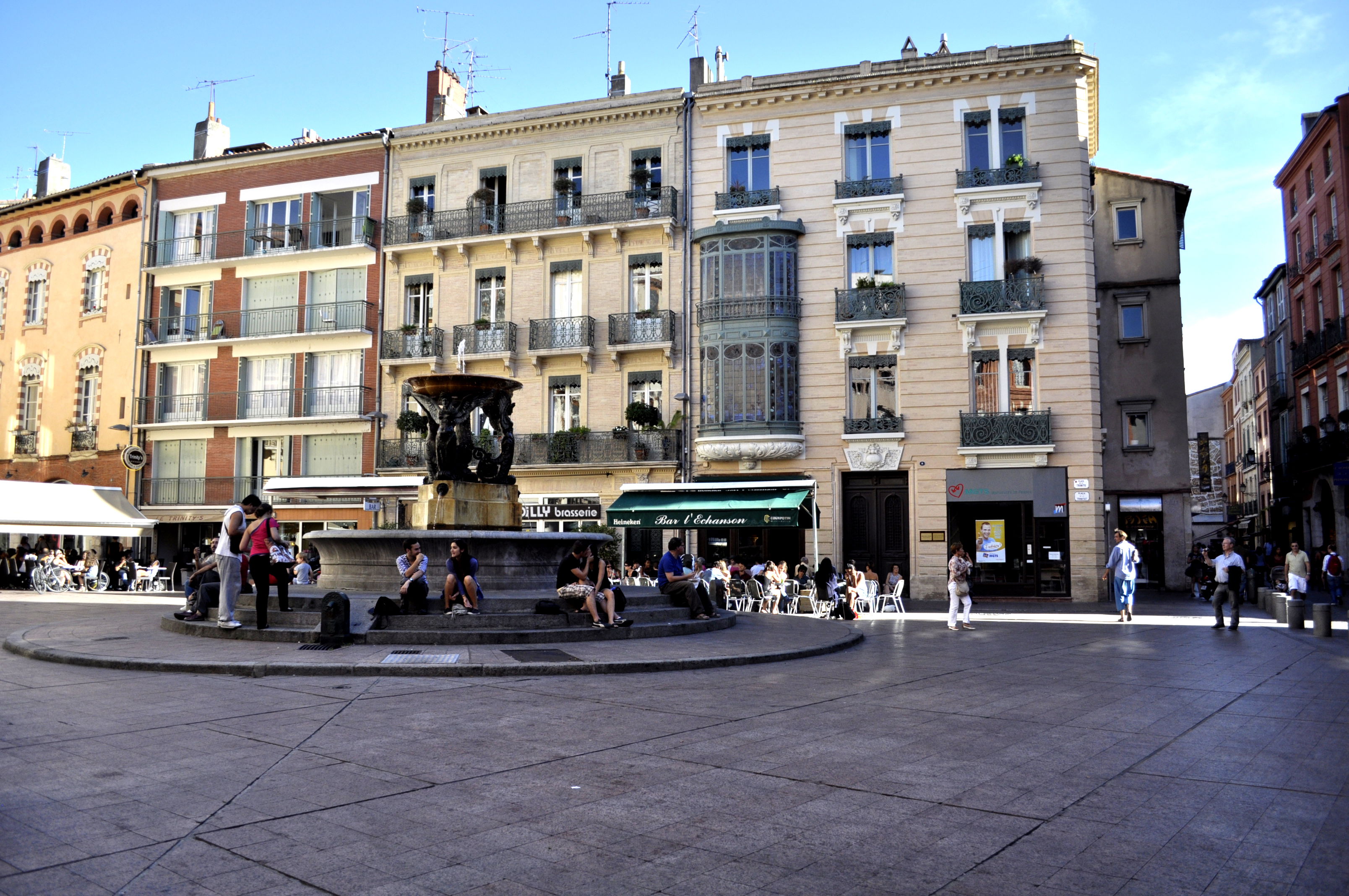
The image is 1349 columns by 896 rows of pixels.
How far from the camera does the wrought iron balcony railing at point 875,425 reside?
27.8 metres

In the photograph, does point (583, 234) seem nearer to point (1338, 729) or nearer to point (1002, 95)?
point (1002, 95)

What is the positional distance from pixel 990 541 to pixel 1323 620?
11886mm

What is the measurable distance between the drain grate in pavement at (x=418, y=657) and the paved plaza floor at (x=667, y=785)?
2.04 feet

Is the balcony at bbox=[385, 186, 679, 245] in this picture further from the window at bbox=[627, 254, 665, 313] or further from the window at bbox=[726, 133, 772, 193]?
the window at bbox=[726, 133, 772, 193]

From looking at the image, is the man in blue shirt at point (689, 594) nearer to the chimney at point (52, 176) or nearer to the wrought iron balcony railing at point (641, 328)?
the wrought iron balcony railing at point (641, 328)

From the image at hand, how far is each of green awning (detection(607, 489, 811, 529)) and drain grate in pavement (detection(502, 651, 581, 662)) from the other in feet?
46.5

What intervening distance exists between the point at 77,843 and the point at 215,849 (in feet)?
2.03

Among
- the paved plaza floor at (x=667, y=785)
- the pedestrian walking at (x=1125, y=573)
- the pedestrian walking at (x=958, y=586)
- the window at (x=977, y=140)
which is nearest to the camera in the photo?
the paved plaza floor at (x=667, y=785)

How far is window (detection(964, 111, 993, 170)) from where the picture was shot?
2831cm

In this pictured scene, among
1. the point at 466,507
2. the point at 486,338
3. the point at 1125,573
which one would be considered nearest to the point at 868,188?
the point at 486,338

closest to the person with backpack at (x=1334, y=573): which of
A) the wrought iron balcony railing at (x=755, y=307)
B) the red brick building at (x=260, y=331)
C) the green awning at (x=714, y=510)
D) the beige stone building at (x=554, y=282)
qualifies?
the green awning at (x=714, y=510)

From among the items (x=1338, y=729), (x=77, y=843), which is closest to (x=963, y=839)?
(x=77, y=843)

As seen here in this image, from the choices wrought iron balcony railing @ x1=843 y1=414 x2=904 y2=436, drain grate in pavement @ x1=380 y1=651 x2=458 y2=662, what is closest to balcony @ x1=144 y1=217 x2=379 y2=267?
wrought iron balcony railing @ x1=843 y1=414 x2=904 y2=436

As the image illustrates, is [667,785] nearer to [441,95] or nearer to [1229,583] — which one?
[1229,583]
